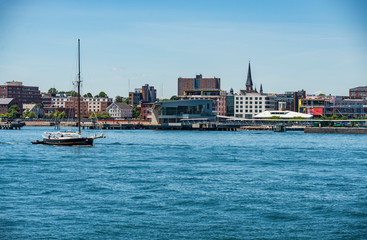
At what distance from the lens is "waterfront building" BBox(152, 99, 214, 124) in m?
170

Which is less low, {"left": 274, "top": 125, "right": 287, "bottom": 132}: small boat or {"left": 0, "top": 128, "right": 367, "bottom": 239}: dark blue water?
{"left": 274, "top": 125, "right": 287, "bottom": 132}: small boat

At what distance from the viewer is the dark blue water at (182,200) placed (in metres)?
27.1

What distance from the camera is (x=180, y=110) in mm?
171875

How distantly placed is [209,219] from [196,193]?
6.74 metres

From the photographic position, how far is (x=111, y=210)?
3097cm

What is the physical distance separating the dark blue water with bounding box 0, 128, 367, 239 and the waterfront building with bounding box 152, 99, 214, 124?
115462 millimetres

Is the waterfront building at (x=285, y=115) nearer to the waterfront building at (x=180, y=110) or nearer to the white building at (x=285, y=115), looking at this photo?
the white building at (x=285, y=115)

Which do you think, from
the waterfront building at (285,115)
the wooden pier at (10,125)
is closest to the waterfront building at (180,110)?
the waterfront building at (285,115)

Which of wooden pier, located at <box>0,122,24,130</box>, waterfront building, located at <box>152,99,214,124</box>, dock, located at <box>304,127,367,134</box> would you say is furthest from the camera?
wooden pier, located at <box>0,122,24,130</box>

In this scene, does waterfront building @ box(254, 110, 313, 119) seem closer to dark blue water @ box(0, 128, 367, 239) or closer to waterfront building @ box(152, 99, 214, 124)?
waterfront building @ box(152, 99, 214, 124)

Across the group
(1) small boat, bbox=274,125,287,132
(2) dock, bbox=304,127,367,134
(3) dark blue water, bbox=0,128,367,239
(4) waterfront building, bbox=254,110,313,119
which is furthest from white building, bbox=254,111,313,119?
(3) dark blue water, bbox=0,128,367,239

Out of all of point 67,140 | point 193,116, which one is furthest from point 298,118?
point 67,140

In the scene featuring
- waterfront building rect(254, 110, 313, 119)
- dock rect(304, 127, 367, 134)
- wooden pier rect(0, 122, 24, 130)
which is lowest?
dock rect(304, 127, 367, 134)

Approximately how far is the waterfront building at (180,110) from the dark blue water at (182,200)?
379 feet
